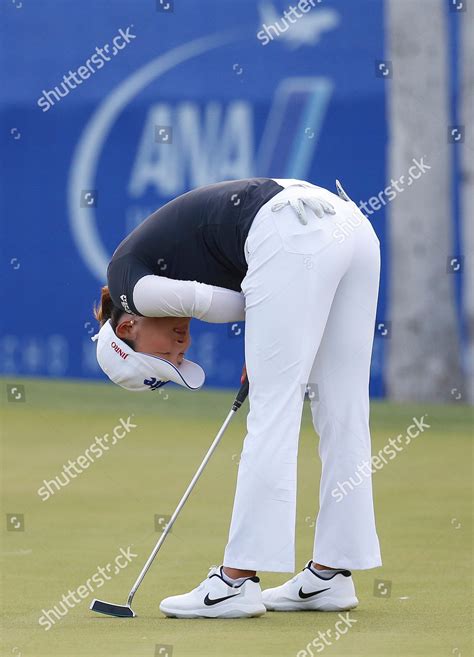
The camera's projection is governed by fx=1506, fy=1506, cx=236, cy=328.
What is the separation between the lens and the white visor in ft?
16.7

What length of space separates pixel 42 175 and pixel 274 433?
10045 mm

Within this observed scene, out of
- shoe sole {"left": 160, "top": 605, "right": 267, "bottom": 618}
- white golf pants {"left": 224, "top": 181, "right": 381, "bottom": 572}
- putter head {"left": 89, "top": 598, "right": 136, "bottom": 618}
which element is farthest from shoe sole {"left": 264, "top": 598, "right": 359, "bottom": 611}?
putter head {"left": 89, "top": 598, "right": 136, "bottom": 618}

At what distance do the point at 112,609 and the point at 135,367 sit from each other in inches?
31.8

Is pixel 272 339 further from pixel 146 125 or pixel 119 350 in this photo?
pixel 146 125

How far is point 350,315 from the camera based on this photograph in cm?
504

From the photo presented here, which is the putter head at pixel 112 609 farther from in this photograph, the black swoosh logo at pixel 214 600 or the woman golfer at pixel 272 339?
the black swoosh logo at pixel 214 600

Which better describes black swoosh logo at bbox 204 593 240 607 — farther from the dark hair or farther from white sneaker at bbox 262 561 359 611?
the dark hair

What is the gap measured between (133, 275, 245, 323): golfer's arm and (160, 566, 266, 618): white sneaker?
837 millimetres

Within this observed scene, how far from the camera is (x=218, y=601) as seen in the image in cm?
484

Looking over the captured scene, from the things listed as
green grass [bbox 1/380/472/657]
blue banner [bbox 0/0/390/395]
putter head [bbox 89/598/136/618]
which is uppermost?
blue banner [bbox 0/0/390/395]

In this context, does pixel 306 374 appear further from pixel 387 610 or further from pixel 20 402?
pixel 20 402

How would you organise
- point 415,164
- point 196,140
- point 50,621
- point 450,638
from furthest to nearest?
point 196,140 < point 415,164 < point 50,621 < point 450,638

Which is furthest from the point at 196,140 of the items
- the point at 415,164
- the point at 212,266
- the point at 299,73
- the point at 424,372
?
the point at 212,266

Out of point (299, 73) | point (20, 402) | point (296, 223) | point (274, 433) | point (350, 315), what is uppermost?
point (299, 73)
